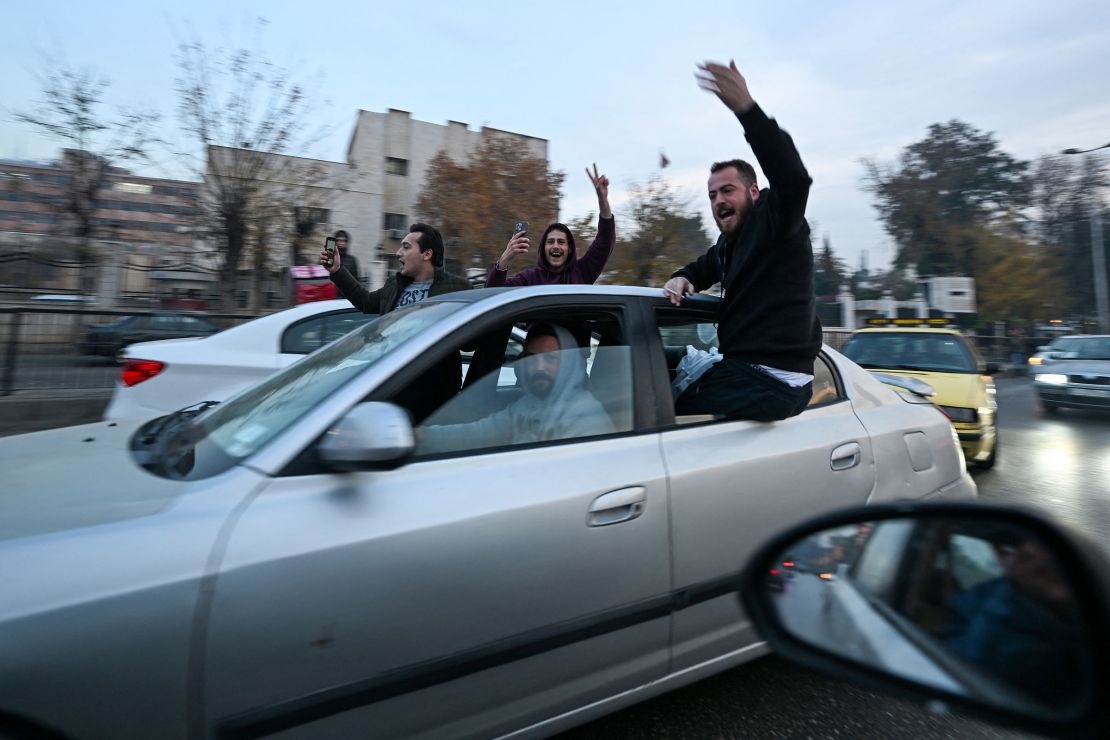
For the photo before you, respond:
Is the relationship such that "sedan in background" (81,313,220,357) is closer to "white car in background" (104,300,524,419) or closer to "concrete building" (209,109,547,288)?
"white car in background" (104,300,524,419)

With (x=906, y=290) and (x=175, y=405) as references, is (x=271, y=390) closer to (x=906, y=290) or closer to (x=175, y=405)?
(x=175, y=405)

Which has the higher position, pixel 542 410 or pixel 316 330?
pixel 316 330

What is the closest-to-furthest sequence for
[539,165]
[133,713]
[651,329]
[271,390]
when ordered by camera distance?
[133,713] → [271,390] → [651,329] → [539,165]

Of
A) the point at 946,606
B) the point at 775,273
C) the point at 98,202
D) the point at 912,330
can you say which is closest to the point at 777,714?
the point at 775,273

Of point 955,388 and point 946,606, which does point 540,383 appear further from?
point 955,388

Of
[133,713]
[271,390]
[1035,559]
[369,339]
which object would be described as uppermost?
[369,339]

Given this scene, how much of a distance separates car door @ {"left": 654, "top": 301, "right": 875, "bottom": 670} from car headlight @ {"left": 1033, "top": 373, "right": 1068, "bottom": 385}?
10.9m

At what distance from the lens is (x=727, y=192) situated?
273 cm

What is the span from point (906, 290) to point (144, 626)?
191ft

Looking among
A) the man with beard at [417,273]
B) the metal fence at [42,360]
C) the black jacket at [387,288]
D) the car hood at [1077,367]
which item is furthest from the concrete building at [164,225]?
the car hood at [1077,367]

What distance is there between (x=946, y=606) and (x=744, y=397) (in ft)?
4.51

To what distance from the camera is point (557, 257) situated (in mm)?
4012

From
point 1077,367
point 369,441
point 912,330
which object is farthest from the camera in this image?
point 1077,367

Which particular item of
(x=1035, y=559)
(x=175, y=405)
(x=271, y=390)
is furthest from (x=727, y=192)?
(x=175, y=405)
